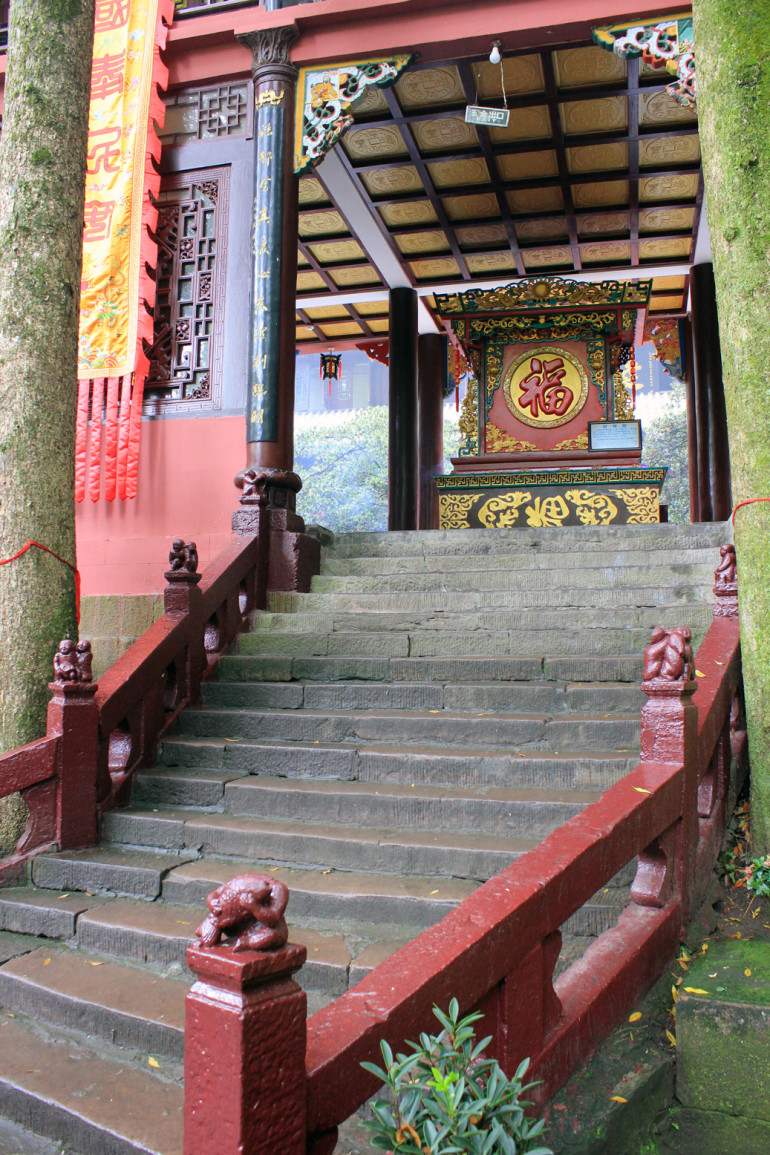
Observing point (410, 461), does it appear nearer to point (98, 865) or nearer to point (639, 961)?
point (98, 865)

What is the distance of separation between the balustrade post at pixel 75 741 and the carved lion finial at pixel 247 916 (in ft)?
8.27

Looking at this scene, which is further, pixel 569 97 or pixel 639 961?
pixel 569 97

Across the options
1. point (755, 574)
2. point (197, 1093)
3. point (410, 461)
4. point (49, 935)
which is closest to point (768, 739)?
point (755, 574)

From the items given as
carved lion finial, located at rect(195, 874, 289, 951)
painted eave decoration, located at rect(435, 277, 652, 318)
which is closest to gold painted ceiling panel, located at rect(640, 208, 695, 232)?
painted eave decoration, located at rect(435, 277, 652, 318)

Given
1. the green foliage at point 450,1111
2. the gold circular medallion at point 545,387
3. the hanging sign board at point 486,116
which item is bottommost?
the green foliage at point 450,1111

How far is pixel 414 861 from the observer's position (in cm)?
328

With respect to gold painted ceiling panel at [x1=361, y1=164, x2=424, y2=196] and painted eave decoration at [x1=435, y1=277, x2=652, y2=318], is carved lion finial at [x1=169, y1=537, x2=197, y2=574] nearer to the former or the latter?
gold painted ceiling panel at [x1=361, y1=164, x2=424, y2=196]

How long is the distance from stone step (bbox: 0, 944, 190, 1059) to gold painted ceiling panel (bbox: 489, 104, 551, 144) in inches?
299

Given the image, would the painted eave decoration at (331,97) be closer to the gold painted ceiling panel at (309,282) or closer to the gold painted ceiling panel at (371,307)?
the gold painted ceiling panel at (309,282)

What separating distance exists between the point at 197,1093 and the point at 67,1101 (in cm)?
115

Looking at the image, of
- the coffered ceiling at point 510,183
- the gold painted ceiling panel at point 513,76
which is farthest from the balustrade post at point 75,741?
the gold painted ceiling panel at point 513,76

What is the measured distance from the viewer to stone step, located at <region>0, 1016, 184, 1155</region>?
225cm

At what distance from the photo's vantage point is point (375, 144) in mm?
8406

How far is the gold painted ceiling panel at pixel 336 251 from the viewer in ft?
34.1
